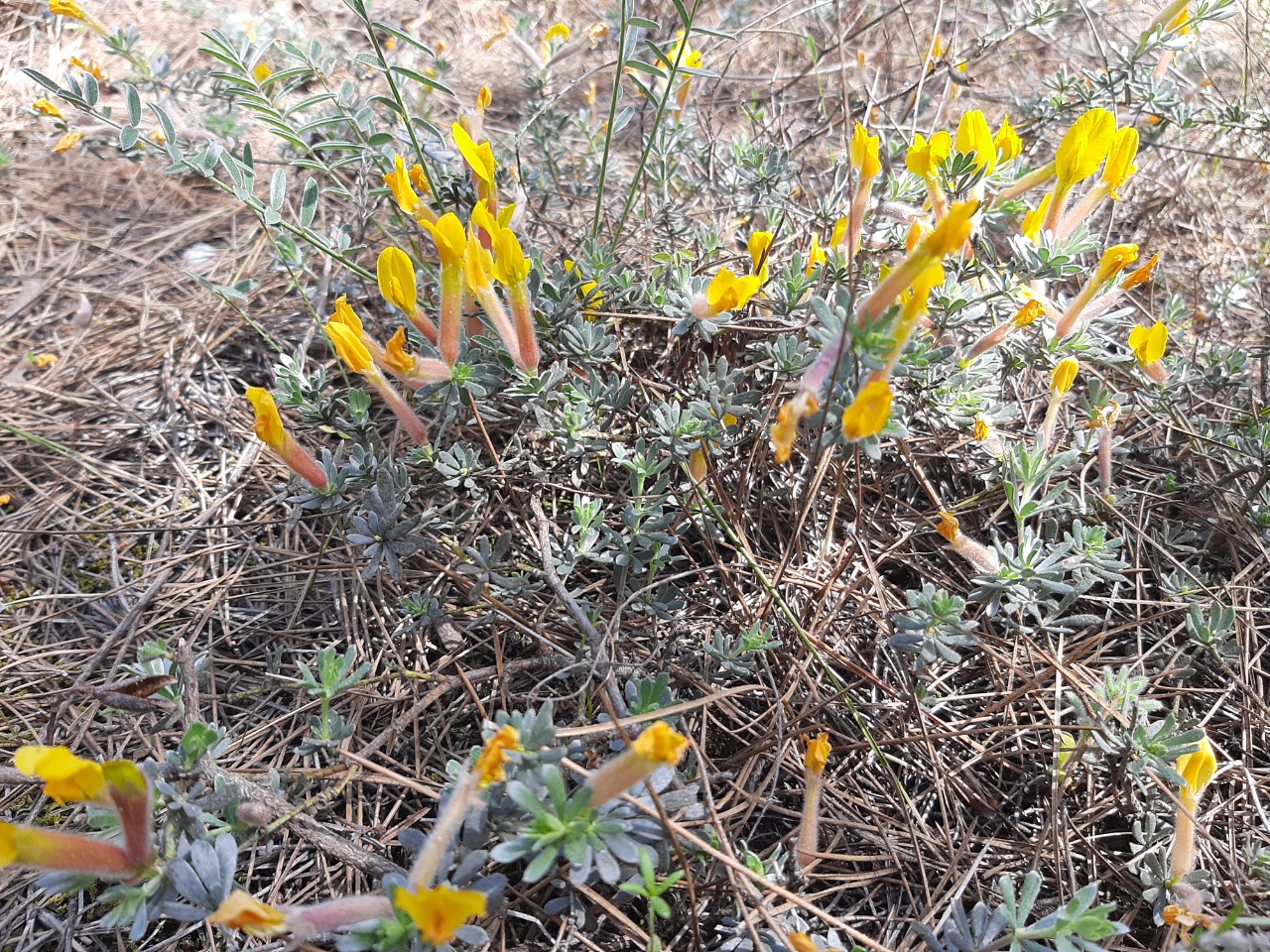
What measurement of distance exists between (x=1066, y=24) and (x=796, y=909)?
15.7ft

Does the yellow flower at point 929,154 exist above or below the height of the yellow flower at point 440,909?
above

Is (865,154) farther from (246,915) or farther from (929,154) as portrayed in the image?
(246,915)

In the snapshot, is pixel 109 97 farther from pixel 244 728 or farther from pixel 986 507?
pixel 986 507

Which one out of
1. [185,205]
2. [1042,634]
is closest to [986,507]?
[1042,634]

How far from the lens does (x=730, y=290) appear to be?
1.67 metres

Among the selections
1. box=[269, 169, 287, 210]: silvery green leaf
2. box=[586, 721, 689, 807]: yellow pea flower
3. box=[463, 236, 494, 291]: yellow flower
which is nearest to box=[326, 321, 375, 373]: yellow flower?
box=[463, 236, 494, 291]: yellow flower

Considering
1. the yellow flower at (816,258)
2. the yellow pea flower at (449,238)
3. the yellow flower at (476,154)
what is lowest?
the yellow flower at (816,258)

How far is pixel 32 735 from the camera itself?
1821 mm

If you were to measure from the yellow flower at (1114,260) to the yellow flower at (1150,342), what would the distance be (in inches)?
6.6

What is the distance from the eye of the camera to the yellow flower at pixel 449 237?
1615mm

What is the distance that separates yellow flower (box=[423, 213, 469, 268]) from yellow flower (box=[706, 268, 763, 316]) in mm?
531

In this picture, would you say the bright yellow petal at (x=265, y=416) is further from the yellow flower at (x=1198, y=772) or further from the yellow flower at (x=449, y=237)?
the yellow flower at (x=1198, y=772)

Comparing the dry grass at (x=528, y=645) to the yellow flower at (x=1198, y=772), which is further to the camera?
the dry grass at (x=528, y=645)

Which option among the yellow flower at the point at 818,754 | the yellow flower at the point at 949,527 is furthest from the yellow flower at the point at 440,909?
the yellow flower at the point at 949,527
